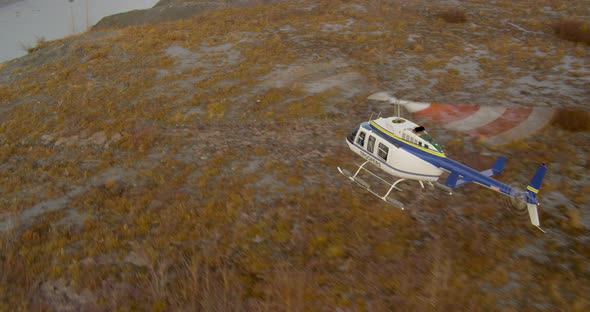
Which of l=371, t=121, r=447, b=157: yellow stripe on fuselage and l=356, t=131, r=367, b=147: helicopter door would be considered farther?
l=356, t=131, r=367, b=147: helicopter door

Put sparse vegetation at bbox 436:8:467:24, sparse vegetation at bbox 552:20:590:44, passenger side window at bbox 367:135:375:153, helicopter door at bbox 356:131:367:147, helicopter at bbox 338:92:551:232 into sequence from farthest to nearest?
sparse vegetation at bbox 436:8:467:24 → sparse vegetation at bbox 552:20:590:44 → helicopter door at bbox 356:131:367:147 → passenger side window at bbox 367:135:375:153 → helicopter at bbox 338:92:551:232

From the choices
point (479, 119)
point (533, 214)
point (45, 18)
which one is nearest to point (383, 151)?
point (533, 214)

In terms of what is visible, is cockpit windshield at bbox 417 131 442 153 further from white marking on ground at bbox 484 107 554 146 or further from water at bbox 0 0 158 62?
water at bbox 0 0 158 62

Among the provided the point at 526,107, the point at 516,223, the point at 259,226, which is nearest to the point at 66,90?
the point at 259,226

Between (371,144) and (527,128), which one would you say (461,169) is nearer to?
(371,144)

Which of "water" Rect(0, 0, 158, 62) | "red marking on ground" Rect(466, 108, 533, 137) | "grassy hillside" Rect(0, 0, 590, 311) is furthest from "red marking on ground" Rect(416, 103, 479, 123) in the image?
"water" Rect(0, 0, 158, 62)

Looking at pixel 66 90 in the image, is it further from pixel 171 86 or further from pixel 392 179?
pixel 392 179

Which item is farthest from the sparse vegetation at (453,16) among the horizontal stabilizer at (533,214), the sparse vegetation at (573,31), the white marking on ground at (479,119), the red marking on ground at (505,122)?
the horizontal stabilizer at (533,214)

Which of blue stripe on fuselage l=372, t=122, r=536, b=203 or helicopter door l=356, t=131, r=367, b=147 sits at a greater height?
helicopter door l=356, t=131, r=367, b=147
